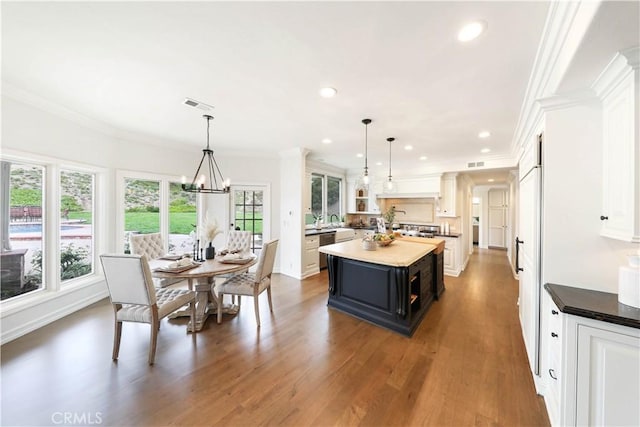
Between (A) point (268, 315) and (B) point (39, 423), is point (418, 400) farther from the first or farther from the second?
(B) point (39, 423)

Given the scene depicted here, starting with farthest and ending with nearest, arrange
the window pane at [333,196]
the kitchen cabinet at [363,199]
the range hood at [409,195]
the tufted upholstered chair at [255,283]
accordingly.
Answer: the window pane at [333,196] < the kitchen cabinet at [363,199] < the range hood at [409,195] < the tufted upholstered chair at [255,283]

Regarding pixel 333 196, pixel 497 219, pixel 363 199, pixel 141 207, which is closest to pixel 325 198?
pixel 333 196

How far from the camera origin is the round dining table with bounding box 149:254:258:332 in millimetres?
2586

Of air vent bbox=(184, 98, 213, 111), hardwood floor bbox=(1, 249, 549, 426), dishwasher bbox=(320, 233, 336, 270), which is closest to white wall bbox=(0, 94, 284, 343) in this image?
hardwood floor bbox=(1, 249, 549, 426)

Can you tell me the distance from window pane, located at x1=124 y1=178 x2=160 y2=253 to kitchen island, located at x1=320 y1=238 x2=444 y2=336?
3.42m

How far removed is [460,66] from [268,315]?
134 inches

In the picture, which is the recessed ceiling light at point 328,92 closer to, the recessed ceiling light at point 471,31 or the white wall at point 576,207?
the recessed ceiling light at point 471,31

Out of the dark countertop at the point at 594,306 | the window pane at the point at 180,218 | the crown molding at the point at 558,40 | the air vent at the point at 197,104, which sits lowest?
the dark countertop at the point at 594,306

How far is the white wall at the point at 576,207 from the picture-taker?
154cm

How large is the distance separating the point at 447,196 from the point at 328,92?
15.0ft

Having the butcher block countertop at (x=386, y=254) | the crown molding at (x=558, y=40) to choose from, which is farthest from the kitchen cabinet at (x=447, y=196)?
the crown molding at (x=558, y=40)

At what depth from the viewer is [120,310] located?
229 cm

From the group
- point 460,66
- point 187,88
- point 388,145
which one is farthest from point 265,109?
point 388,145

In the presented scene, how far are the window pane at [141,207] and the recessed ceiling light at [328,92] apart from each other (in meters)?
3.71
